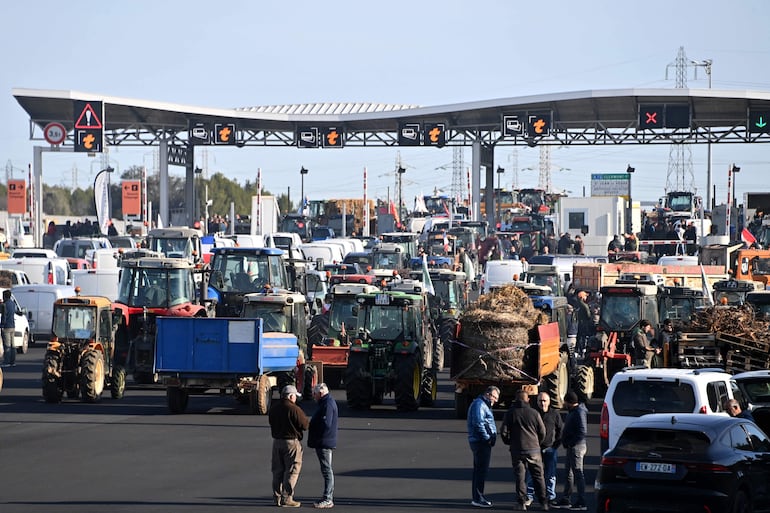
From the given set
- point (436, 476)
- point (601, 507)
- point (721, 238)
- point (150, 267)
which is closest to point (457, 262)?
point (721, 238)

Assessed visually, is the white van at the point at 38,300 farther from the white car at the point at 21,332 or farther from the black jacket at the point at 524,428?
the black jacket at the point at 524,428

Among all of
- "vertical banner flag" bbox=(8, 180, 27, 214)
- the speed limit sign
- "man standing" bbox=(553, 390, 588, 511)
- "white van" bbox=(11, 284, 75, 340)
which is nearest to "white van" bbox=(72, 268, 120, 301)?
"white van" bbox=(11, 284, 75, 340)

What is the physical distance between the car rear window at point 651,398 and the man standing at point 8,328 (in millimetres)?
22463

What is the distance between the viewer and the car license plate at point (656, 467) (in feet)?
46.1

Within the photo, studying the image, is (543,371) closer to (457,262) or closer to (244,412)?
(244,412)

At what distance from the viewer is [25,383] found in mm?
33219

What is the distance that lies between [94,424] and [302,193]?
7485 cm

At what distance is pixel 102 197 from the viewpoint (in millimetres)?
63469

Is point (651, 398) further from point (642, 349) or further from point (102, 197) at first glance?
point (102, 197)

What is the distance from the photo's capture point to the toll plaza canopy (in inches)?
2707

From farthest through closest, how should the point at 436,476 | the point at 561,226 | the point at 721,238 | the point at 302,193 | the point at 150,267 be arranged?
1. the point at 302,193
2. the point at 561,226
3. the point at 721,238
4. the point at 150,267
5. the point at 436,476

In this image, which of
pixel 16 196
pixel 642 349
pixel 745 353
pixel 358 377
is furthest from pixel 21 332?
pixel 16 196

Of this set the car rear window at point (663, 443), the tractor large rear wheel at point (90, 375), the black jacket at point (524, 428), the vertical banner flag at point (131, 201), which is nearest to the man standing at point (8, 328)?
the tractor large rear wheel at point (90, 375)

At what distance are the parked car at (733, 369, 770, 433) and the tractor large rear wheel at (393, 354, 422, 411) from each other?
28.1 ft
